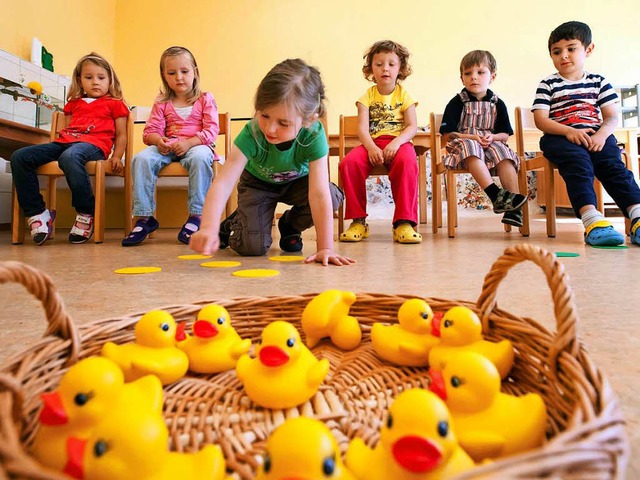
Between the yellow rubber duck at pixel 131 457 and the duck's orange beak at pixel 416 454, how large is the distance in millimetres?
127

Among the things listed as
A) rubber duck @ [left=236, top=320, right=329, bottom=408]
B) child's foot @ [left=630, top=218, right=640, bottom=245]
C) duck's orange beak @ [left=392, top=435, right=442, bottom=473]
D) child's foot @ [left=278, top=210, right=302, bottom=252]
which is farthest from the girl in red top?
child's foot @ [left=630, top=218, right=640, bottom=245]

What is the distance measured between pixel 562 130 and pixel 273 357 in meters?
1.73

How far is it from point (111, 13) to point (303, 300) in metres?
4.00

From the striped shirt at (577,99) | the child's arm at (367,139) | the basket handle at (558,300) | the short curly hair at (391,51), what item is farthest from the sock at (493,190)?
the basket handle at (558,300)

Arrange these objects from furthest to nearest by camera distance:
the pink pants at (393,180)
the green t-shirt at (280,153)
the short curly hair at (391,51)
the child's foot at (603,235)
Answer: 1. the short curly hair at (391,51)
2. the pink pants at (393,180)
3. the child's foot at (603,235)
4. the green t-shirt at (280,153)

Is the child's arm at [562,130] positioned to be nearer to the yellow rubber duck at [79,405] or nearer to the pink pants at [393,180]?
the pink pants at [393,180]

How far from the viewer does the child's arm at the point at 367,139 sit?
199 cm

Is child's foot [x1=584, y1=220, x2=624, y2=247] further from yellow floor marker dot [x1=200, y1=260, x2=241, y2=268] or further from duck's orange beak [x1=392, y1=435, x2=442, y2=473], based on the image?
duck's orange beak [x1=392, y1=435, x2=442, y2=473]

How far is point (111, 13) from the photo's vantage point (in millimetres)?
3736

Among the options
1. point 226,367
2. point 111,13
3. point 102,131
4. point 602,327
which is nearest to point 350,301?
point 226,367

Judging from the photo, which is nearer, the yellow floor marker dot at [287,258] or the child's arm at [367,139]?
the yellow floor marker dot at [287,258]

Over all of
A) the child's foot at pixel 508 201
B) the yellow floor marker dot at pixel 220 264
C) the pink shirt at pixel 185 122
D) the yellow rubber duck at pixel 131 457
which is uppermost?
the pink shirt at pixel 185 122

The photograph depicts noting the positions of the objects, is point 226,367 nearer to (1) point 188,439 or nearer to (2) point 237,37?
(1) point 188,439

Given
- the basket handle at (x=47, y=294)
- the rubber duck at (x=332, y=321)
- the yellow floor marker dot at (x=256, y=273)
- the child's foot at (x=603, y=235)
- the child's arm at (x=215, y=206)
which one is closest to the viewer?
the basket handle at (x=47, y=294)
